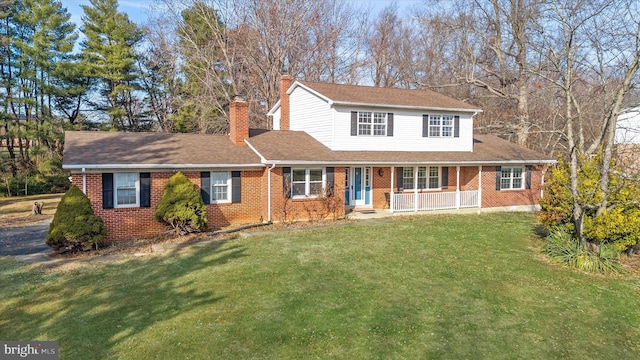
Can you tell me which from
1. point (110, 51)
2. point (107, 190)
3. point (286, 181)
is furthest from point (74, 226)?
point (110, 51)

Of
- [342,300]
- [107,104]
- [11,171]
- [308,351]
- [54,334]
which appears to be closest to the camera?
[308,351]

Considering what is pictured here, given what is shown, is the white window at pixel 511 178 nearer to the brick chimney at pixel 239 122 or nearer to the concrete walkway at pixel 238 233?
the concrete walkway at pixel 238 233

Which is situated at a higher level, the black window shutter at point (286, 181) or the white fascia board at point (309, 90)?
the white fascia board at point (309, 90)

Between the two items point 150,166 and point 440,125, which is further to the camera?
point 440,125

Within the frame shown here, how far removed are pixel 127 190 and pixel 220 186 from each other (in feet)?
10.5

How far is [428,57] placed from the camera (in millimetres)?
35281

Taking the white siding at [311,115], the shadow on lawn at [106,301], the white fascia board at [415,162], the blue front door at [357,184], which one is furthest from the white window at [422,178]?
the shadow on lawn at [106,301]

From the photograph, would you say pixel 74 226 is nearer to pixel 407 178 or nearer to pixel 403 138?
pixel 403 138

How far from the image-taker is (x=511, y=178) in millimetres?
20938

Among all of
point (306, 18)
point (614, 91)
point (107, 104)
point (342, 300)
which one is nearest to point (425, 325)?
point (342, 300)

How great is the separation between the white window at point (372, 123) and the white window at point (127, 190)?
31.0 ft

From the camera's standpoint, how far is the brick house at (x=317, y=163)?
13.8 meters

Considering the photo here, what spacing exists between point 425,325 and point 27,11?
35.6 metres

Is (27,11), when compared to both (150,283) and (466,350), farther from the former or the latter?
(466,350)
